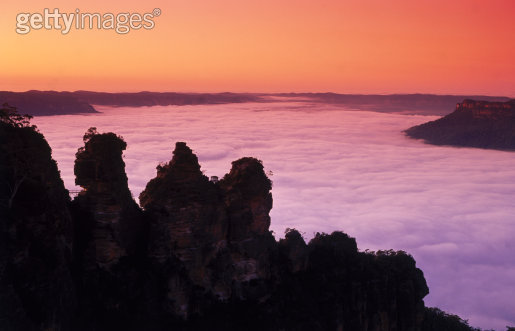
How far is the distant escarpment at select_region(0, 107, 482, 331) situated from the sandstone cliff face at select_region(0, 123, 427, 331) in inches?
2.7

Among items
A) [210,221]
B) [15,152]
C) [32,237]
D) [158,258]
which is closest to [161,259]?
[158,258]

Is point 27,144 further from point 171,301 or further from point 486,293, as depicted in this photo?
point 486,293

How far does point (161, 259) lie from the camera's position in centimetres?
2602

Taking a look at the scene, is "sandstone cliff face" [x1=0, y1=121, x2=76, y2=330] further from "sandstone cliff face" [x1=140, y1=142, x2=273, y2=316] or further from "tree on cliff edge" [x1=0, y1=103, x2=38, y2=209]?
"sandstone cliff face" [x1=140, y1=142, x2=273, y2=316]

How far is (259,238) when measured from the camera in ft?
98.6

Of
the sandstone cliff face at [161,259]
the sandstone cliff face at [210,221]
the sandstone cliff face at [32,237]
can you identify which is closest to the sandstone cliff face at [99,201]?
the sandstone cliff face at [161,259]

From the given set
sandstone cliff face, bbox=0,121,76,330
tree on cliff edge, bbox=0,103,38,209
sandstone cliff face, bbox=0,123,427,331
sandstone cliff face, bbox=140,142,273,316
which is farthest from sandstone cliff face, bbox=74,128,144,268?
tree on cliff edge, bbox=0,103,38,209

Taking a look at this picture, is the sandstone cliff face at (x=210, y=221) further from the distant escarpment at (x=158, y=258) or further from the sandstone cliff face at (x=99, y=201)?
the sandstone cliff face at (x=99, y=201)

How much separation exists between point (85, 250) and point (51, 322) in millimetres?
4774

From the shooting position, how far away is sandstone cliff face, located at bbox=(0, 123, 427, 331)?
1992cm

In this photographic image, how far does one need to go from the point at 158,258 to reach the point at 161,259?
20 centimetres

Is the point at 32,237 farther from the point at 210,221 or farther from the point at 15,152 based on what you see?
the point at 210,221

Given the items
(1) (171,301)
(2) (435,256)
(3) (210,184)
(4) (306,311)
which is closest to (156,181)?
(3) (210,184)

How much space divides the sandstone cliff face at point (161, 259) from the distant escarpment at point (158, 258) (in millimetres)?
68
